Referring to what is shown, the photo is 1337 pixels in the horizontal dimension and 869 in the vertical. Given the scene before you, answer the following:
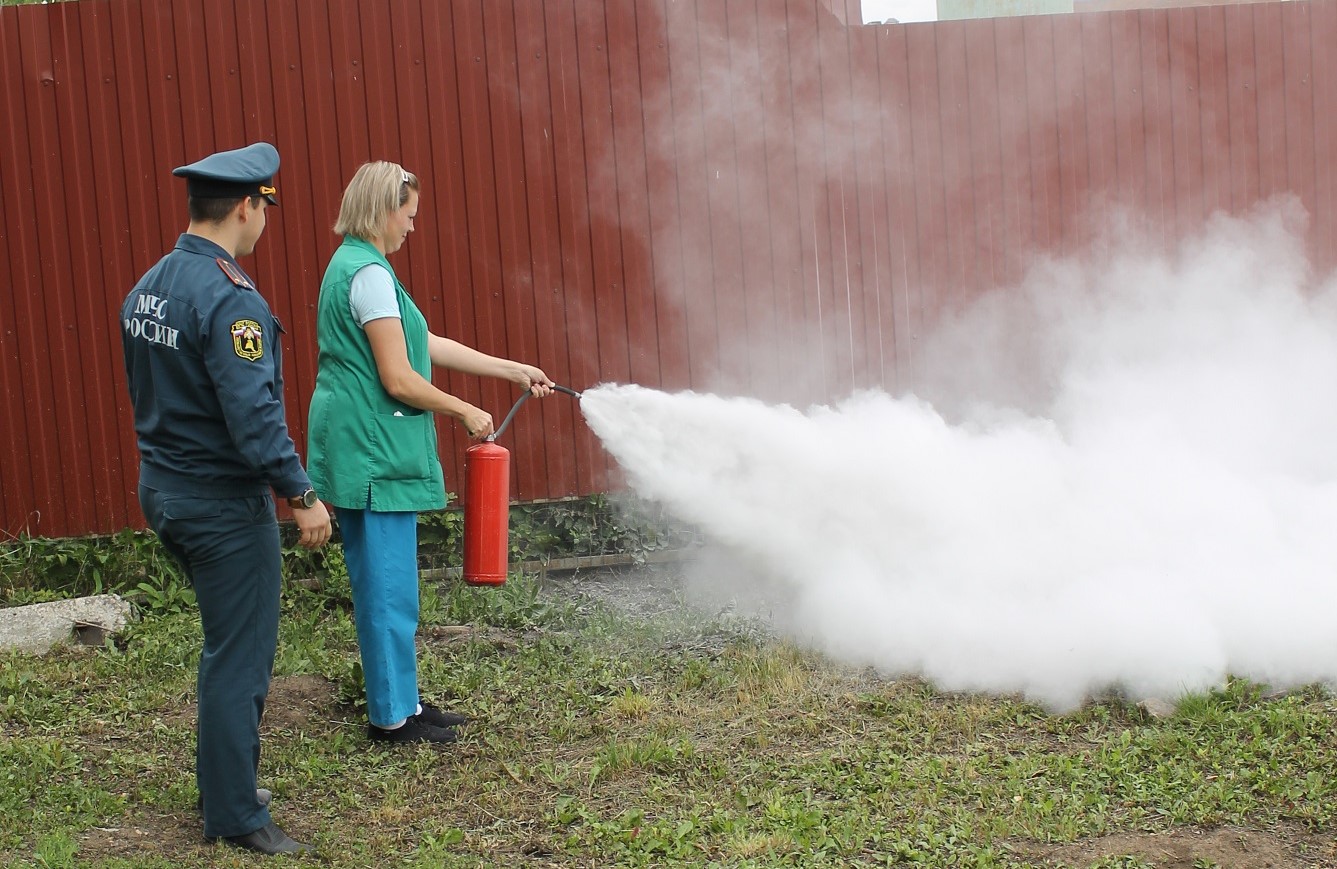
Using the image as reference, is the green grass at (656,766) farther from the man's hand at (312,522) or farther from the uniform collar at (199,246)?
the uniform collar at (199,246)

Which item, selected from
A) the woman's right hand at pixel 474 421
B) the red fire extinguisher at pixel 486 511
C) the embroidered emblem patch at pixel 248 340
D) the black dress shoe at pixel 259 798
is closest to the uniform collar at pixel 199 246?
the embroidered emblem patch at pixel 248 340

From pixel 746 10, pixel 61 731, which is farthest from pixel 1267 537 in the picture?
pixel 61 731

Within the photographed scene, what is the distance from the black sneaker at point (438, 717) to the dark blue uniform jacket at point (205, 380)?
1396 millimetres

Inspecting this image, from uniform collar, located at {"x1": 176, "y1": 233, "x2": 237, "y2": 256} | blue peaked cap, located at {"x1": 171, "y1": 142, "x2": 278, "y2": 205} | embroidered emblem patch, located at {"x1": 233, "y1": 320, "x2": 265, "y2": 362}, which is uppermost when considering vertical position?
blue peaked cap, located at {"x1": 171, "y1": 142, "x2": 278, "y2": 205}

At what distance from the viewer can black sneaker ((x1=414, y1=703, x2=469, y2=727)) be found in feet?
15.5

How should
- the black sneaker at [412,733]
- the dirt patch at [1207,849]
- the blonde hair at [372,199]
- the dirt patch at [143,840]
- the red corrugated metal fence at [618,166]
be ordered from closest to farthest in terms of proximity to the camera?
the dirt patch at [1207,849], the dirt patch at [143,840], the blonde hair at [372,199], the black sneaker at [412,733], the red corrugated metal fence at [618,166]

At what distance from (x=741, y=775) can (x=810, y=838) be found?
55cm

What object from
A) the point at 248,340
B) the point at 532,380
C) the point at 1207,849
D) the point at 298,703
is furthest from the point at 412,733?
the point at 1207,849

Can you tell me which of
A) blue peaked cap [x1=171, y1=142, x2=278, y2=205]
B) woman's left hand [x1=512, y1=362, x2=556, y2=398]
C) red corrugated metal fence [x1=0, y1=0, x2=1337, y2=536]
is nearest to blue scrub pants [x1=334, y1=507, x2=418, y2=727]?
woman's left hand [x1=512, y1=362, x2=556, y2=398]

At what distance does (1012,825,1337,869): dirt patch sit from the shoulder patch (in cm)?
281

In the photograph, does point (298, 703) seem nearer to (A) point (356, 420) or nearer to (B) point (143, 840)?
(B) point (143, 840)

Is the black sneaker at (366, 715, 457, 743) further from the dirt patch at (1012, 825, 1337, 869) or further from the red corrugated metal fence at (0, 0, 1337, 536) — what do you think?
the red corrugated metal fence at (0, 0, 1337, 536)

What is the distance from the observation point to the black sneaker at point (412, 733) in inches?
182

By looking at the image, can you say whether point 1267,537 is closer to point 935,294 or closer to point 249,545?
point 935,294
